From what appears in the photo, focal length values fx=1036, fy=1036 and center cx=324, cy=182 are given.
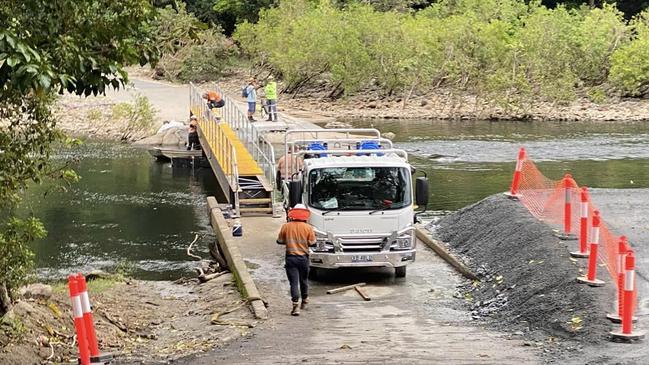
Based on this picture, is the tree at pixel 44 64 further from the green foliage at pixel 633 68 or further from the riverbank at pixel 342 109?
the green foliage at pixel 633 68

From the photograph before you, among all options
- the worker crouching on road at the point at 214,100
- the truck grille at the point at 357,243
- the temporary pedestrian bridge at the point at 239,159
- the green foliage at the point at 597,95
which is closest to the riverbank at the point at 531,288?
the truck grille at the point at 357,243

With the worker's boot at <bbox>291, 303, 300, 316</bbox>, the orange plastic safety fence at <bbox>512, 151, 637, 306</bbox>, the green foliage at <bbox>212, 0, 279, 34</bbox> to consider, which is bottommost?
the worker's boot at <bbox>291, 303, 300, 316</bbox>

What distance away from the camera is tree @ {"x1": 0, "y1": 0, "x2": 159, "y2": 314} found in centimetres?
907

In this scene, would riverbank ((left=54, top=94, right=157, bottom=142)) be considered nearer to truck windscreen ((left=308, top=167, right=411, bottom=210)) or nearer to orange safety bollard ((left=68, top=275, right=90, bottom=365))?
truck windscreen ((left=308, top=167, right=411, bottom=210))

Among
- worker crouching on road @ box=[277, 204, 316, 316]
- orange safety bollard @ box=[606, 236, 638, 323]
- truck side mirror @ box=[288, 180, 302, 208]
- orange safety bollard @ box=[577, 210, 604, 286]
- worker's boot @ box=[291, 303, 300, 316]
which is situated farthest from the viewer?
truck side mirror @ box=[288, 180, 302, 208]

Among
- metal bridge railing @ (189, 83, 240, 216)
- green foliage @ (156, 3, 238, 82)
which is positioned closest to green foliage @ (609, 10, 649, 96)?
green foliage @ (156, 3, 238, 82)

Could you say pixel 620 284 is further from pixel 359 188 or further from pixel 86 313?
pixel 86 313

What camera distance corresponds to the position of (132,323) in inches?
634

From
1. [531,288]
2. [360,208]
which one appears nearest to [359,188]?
[360,208]

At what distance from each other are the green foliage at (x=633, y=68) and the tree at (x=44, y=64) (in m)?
51.2

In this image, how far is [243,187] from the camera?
25766 millimetres

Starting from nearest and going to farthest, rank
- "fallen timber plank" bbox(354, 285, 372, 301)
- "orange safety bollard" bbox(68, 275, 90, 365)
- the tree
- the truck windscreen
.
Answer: the tree, "orange safety bollard" bbox(68, 275, 90, 365), "fallen timber plank" bbox(354, 285, 372, 301), the truck windscreen

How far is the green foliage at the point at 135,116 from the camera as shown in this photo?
50.8 meters

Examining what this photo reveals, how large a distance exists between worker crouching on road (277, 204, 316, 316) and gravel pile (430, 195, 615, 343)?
9.11 ft
